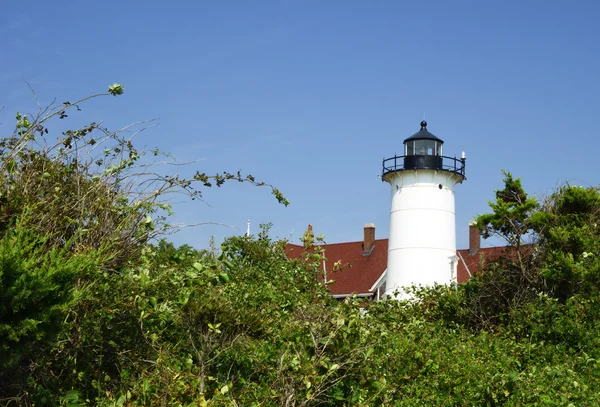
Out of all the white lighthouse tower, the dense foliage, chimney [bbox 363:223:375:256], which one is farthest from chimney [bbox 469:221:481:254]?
the dense foliage

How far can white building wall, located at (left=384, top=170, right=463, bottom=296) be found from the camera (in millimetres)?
27875

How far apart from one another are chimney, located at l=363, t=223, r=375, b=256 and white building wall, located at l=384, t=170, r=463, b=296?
1084 centimetres

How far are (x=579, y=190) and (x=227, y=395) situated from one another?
35.3 feet

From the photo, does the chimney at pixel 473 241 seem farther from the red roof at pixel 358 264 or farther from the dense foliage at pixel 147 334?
the dense foliage at pixel 147 334

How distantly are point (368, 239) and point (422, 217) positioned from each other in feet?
39.6

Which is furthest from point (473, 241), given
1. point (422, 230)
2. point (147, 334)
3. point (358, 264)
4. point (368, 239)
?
point (147, 334)

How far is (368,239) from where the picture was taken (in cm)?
4009

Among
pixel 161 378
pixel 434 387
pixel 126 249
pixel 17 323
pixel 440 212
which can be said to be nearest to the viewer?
pixel 17 323

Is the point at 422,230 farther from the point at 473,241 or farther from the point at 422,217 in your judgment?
the point at 473,241

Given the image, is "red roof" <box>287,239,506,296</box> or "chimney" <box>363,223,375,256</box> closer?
"red roof" <box>287,239,506,296</box>

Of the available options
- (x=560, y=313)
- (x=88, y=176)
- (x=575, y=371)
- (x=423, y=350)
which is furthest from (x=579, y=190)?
(x=88, y=176)

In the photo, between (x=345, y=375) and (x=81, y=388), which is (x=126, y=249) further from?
(x=345, y=375)

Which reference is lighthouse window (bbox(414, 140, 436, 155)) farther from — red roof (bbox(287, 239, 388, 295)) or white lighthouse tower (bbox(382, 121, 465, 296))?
red roof (bbox(287, 239, 388, 295))

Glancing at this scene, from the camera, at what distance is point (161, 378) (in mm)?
8039
